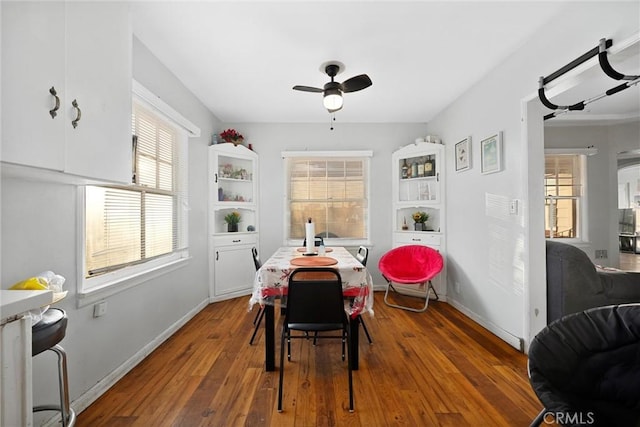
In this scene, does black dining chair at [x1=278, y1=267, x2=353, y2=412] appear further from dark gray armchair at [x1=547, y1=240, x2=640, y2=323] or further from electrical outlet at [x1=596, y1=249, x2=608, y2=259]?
electrical outlet at [x1=596, y1=249, x2=608, y2=259]

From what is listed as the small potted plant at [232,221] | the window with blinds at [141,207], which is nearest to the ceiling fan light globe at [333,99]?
the window with blinds at [141,207]

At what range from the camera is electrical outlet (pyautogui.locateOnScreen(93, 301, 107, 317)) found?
188cm

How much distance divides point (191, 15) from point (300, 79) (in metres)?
1.23

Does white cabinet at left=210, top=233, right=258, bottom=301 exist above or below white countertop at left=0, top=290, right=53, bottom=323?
below

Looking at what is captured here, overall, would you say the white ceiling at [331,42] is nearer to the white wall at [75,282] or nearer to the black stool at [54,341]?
the white wall at [75,282]

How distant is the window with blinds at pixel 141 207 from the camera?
6.64 ft

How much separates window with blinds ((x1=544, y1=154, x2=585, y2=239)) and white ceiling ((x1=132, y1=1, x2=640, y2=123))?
2579mm

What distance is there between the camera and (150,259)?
8.66 ft

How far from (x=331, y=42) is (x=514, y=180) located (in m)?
2.05

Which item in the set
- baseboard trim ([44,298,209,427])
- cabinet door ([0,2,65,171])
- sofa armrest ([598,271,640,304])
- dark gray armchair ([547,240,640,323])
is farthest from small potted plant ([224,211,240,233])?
sofa armrest ([598,271,640,304])

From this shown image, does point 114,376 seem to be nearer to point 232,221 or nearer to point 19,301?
point 19,301

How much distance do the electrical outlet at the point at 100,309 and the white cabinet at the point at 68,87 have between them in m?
0.91

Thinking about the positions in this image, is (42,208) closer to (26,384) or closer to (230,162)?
(26,384)

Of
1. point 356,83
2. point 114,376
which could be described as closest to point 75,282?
point 114,376
